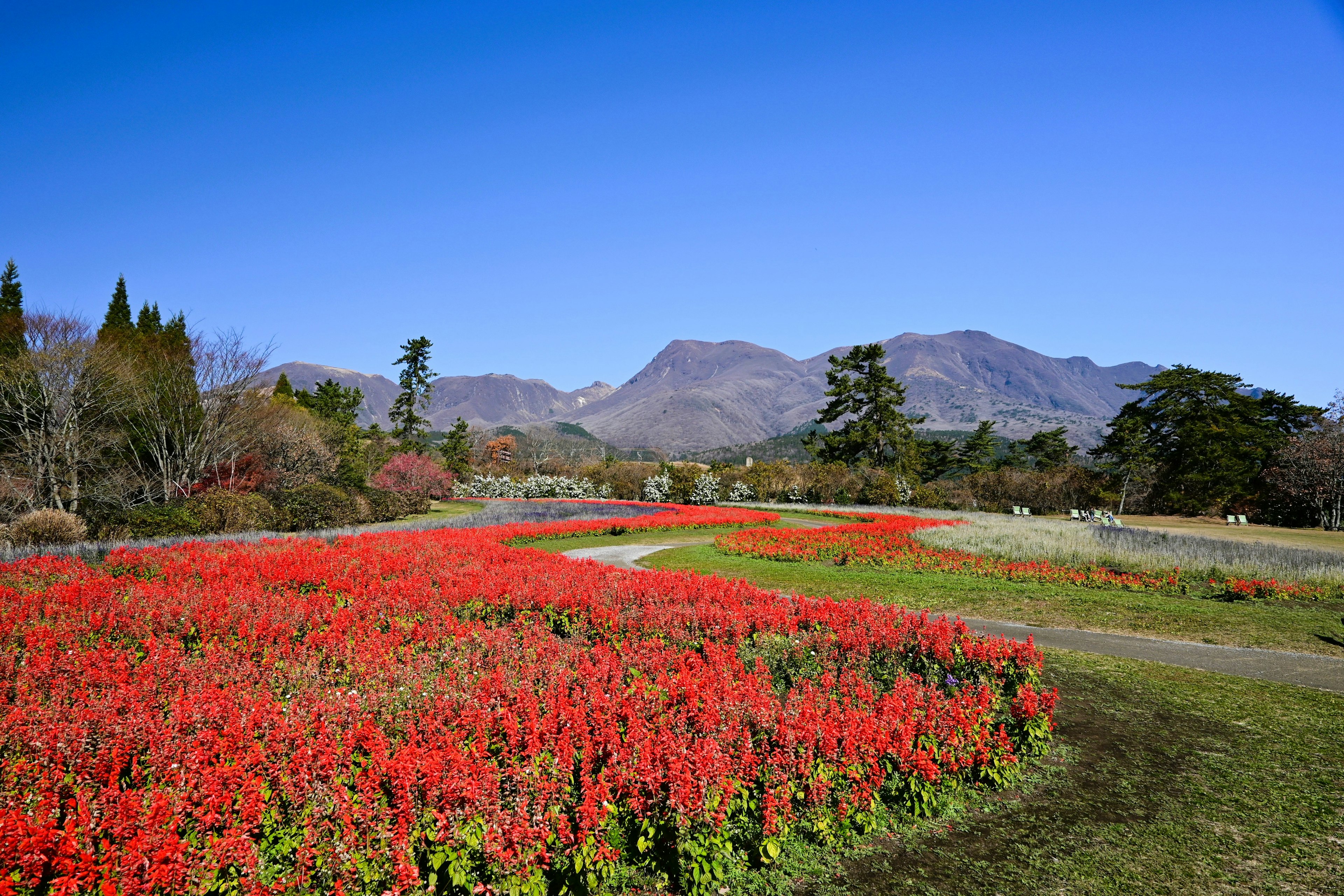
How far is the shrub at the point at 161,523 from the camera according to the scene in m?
16.8

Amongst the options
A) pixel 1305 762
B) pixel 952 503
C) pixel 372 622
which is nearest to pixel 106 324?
pixel 372 622

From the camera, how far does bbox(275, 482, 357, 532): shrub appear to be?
21.7 metres

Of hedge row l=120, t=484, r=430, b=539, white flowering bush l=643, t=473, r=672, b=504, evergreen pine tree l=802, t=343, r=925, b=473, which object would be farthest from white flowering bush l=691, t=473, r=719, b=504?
hedge row l=120, t=484, r=430, b=539

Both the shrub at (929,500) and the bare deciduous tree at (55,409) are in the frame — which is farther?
the shrub at (929,500)

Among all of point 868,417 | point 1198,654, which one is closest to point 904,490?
point 868,417

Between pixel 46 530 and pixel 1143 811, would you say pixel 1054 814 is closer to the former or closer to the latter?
pixel 1143 811

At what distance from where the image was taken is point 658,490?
1699 inches

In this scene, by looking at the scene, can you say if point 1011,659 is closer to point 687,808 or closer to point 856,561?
point 687,808

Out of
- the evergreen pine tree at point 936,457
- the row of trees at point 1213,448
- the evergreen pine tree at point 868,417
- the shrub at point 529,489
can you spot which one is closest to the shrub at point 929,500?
the evergreen pine tree at point 868,417

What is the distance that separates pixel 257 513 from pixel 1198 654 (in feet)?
74.6

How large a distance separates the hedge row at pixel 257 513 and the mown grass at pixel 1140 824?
1937 cm

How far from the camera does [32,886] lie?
2801mm

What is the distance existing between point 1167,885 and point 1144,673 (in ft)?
14.7

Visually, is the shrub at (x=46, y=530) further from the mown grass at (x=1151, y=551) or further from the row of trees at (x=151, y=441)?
the mown grass at (x=1151, y=551)
